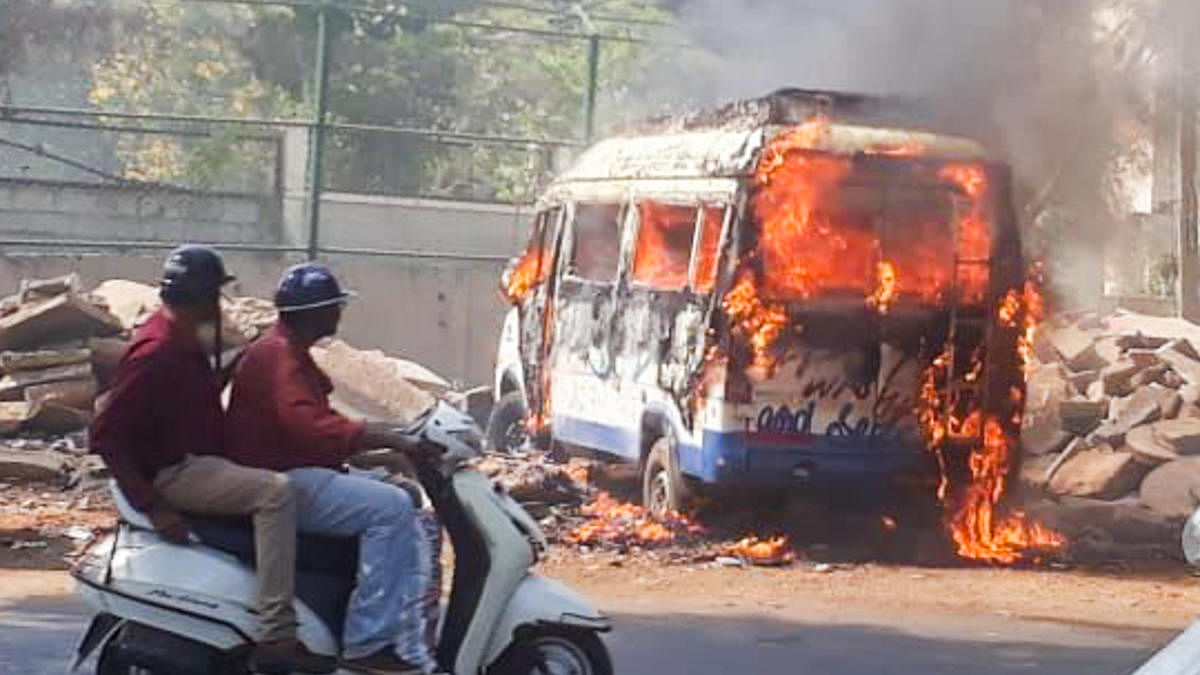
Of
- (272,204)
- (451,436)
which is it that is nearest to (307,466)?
(451,436)

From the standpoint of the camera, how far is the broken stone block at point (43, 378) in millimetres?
14703

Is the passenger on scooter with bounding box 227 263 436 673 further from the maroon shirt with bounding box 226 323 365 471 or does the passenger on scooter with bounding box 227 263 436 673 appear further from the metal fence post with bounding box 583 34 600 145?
the metal fence post with bounding box 583 34 600 145

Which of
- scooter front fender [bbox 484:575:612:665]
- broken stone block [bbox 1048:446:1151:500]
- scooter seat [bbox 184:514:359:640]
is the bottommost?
broken stone block [bbox 1048:446:1151:500]

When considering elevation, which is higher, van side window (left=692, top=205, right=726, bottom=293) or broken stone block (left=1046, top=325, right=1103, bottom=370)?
van side window (left=692, top=205, right=726, bottom=293)

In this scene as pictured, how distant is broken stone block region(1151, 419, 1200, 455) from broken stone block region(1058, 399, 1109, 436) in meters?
1.00

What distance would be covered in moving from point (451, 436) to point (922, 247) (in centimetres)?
594

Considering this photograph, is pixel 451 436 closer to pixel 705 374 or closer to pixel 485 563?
pixel 485 563

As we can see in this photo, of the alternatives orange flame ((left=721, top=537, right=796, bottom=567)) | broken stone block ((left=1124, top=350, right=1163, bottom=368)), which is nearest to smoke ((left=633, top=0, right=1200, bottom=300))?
broken stone block ((left=1124, top=350, right=1163, bottom=368))

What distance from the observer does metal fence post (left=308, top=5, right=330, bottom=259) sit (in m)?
19.2

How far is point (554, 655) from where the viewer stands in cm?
679

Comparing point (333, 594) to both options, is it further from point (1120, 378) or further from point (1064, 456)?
point (1120, 378)

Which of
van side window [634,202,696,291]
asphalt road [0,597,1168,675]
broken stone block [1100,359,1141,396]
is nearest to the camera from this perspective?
asphalt road [0,597,1168,675]

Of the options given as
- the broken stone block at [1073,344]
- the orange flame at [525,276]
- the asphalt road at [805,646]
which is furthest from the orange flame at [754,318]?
the broken stone block at [1073,344]

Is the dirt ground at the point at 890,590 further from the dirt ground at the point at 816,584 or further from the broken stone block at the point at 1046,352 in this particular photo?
the broken stone block at the point at 1046,352
